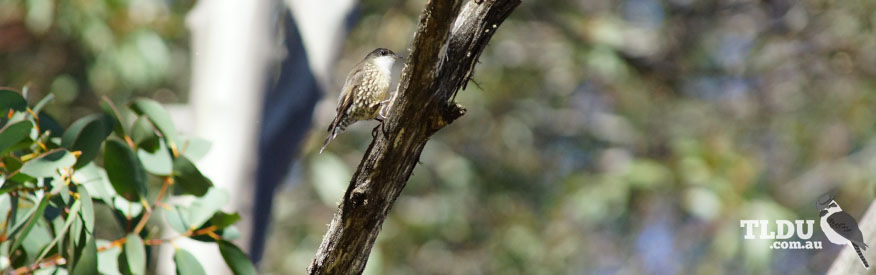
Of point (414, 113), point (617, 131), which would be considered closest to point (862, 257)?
point (414, 113)

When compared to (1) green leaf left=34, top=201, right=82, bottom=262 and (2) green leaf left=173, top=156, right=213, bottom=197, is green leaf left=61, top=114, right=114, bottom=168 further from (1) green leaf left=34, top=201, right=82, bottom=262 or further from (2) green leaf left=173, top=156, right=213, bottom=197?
(2) green leaf left=173, top=156, right=213, bottom=197

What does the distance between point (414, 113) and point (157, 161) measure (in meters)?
0.77

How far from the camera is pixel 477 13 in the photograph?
5.26ft

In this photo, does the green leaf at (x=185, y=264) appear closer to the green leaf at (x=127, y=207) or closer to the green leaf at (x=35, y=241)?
the green leaf at (x=127, y=207)

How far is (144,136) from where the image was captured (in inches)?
85.5

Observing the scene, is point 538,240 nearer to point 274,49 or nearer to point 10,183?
point 274,49

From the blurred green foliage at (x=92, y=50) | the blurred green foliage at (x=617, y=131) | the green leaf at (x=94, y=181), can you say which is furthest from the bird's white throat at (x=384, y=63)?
the blurred green foliage at (x=617, y=131)

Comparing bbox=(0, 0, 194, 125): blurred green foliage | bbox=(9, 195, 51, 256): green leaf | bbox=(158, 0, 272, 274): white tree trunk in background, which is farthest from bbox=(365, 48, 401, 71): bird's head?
bbox=(0, 0, 194, 125): blurred green foliage

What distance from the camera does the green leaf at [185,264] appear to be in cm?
212

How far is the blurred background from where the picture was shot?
21.9 feet

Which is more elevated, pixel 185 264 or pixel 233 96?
pixel 233 96

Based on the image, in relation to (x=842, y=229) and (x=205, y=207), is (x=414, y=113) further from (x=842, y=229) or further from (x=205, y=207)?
(x=842, y=229)

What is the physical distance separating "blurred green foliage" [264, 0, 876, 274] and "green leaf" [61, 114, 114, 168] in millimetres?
4518

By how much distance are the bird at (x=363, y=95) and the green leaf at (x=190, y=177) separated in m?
0.37
